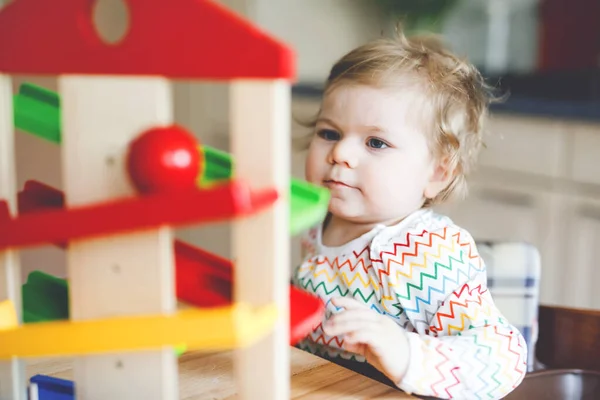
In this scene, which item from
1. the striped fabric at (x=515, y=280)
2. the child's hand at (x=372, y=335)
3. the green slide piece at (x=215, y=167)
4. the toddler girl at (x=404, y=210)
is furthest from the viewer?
the striped fabric at (x=515, y=280)

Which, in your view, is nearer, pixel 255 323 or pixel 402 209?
pixel 255 323

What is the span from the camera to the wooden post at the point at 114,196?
547mm

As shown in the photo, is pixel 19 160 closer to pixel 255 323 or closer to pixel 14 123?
pixel 14 123

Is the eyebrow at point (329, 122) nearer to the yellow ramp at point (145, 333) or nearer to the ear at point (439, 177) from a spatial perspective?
the ear at point (439, 177)

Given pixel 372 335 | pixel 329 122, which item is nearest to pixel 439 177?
pixel 329 122

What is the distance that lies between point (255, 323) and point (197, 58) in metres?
0.19

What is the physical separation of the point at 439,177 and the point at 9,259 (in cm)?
64

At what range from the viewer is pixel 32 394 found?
→ 0.66 meters

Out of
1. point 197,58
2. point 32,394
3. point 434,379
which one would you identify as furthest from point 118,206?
point 434,379

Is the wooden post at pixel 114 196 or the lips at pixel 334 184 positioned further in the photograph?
the lips at pixel 334 184

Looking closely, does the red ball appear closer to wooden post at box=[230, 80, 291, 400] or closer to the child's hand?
wooden post at box=[230, 80, 291, 400]

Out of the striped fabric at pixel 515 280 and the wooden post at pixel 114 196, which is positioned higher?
the wooden post at pixel 114 196

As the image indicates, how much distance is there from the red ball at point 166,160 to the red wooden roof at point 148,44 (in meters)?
0.04

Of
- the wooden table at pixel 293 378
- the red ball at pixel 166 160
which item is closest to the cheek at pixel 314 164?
the wooden table at pixel 293 378
